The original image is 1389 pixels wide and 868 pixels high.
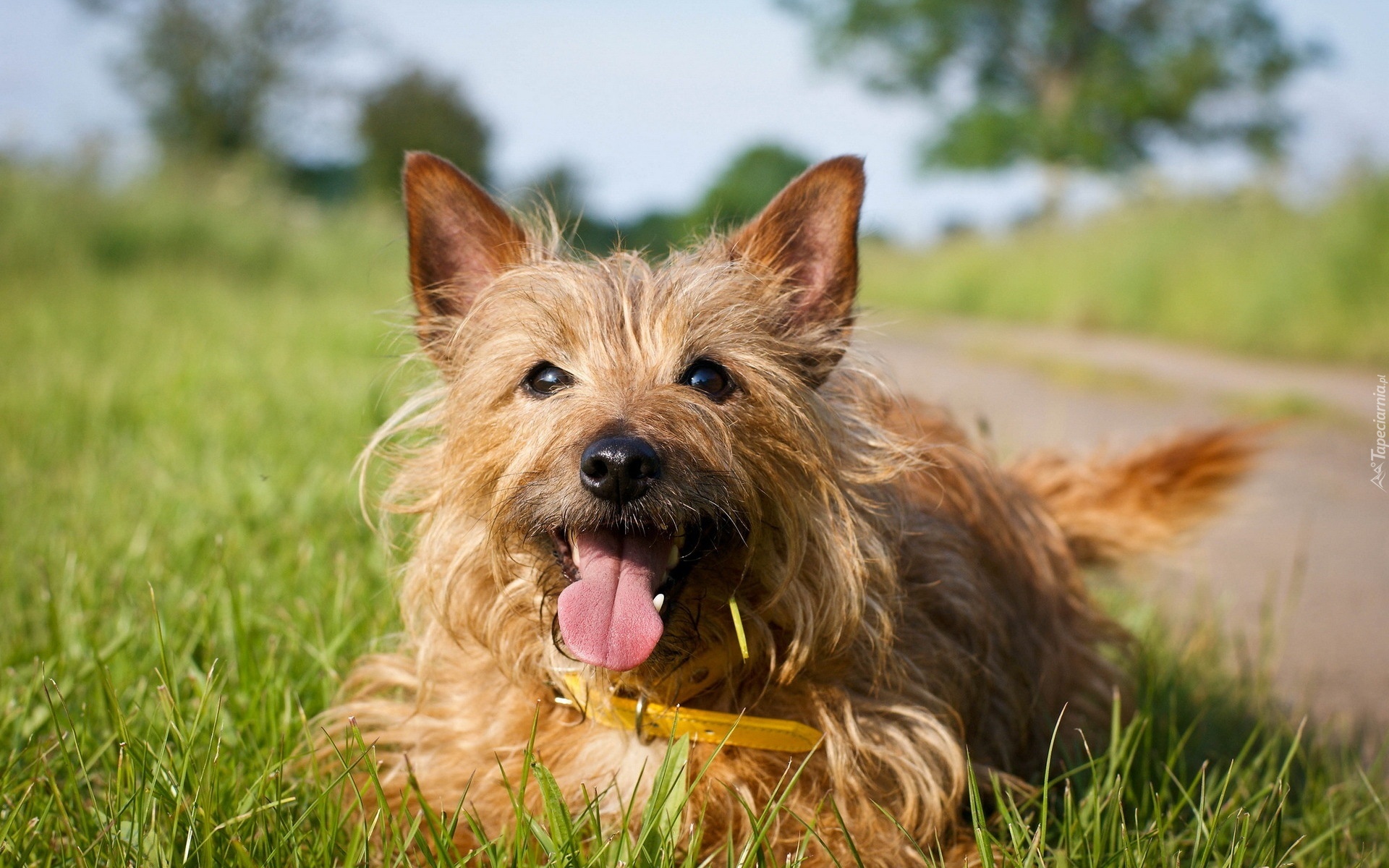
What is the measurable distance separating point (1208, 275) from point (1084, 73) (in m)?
16.7

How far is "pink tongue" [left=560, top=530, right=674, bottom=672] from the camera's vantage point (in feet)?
6.30

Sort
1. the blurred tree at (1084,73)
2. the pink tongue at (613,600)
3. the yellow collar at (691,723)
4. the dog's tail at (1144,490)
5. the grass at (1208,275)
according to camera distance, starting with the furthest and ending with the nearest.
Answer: the blurred tree at (1084,73)
the grass at (1208,275)
the dog's tail at (1144,490)
the yellow collar at (691,723)
the pink tongue at (613,600)

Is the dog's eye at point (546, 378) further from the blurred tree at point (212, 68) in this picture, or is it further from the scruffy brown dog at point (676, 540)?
the blurred tree at point (212, 68)

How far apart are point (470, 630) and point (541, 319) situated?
0.69m

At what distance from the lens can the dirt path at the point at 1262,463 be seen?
3.60 metres

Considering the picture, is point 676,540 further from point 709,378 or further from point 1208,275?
point 1208,275

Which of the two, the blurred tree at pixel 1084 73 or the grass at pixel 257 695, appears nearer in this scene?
the grass at pixel 257 695

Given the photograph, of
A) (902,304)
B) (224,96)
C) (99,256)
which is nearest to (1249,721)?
(99,256)

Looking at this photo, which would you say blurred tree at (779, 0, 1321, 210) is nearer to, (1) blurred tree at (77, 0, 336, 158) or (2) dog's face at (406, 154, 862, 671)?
(1) blurred tree at (77, 0, 336, 158)

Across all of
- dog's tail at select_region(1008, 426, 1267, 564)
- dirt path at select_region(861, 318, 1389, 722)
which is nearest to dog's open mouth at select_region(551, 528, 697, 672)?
dirt path at select_region(861, 318, 1389, 722)

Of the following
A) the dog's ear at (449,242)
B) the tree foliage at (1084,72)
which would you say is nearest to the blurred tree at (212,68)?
the tree foliage at (1084,72)

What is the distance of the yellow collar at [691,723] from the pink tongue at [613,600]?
0.58 feet

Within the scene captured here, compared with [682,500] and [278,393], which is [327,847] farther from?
[278,393]

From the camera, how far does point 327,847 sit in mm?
1760
